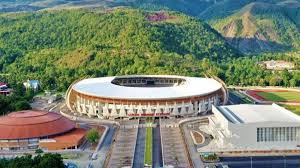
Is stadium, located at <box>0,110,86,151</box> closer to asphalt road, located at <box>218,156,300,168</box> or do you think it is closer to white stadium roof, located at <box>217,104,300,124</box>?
asphalt road, located at <box>218,156,300,168</box>

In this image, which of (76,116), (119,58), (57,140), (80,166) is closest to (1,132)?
(57,140)

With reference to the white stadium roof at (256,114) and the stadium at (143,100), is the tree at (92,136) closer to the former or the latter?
the stadium at (143,100)

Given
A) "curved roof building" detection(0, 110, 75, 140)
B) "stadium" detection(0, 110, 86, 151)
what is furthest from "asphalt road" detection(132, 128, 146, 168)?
"curved roof building" detection(0, 110, 75, 140)

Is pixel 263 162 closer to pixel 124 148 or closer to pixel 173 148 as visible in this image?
pixel 173 148

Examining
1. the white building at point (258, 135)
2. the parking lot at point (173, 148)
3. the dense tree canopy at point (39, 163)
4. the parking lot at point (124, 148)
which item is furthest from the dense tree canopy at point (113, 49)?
the dense tree canopy at point (39, 163)

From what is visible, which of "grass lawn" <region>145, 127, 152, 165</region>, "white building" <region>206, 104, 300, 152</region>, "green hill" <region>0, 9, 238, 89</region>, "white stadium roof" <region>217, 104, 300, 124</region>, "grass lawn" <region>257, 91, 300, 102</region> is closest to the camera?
"grass lawn" <region>145, 127, 152, 165</region>

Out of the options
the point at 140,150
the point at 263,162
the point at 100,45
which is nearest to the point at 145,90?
the point at 140,150

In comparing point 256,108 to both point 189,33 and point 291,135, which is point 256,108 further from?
point 189,33

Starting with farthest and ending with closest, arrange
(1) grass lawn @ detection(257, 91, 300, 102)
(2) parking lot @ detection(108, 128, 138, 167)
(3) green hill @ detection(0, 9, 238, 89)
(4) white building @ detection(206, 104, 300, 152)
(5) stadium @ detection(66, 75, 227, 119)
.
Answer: (3) green hill @ detection(0, 9, 238, 89), (1) grass lawn @ detection(257, 91, 300, 102), (5) stadium @ detection(66, 75, 227, 119), (4) white building @ detection(206, 104, 300, 152), (2) parking lot @ detection(108, 128, 138, 167)
